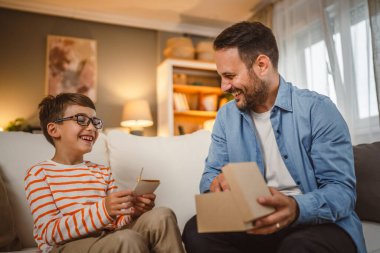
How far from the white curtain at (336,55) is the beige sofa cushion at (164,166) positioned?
5.72 feet

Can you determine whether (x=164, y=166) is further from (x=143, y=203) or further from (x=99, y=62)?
A: (x=99, y=62)

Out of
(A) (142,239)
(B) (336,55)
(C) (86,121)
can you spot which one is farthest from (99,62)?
(A) (142,239)

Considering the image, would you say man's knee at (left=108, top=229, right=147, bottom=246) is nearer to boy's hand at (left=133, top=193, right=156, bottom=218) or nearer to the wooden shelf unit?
boy's hand at (left=133, top=193, right=156, bottom=218)

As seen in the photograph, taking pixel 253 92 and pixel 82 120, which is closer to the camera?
pixel 253 92

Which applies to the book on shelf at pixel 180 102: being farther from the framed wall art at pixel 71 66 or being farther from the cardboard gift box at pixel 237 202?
the cardboard gift box at pixel 237 202

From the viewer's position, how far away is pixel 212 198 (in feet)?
3.09

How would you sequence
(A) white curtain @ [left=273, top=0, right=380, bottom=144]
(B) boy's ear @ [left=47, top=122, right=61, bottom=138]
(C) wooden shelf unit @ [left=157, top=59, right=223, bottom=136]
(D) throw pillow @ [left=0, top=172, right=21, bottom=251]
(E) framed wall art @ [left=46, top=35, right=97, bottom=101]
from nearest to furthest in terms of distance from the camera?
(D) throw pillow @ [left=0, top=172, right=21, bottom=251] < (B) boy's ear @ [left=47, top=122, right=61, bottom=138] < (A) white curtain @ [left=273, top=0, right=380, bottom=144] < (E) framed wall art @ [left=46, top=35, right=97, bottom=101] < (C) wooden shelf unit @ [left=157, top=59, right=223, bottom=136]

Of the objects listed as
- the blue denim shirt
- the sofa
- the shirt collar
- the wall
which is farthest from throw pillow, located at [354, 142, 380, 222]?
the wall

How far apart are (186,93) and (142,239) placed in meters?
3.78

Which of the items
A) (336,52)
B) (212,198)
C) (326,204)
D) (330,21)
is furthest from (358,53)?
(212,198)

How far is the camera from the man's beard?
1306 millimetres

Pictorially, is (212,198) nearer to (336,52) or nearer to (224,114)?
(224,114)

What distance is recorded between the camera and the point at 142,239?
3.55ft

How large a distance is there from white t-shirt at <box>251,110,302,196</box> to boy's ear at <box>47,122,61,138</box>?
0.83 meters
